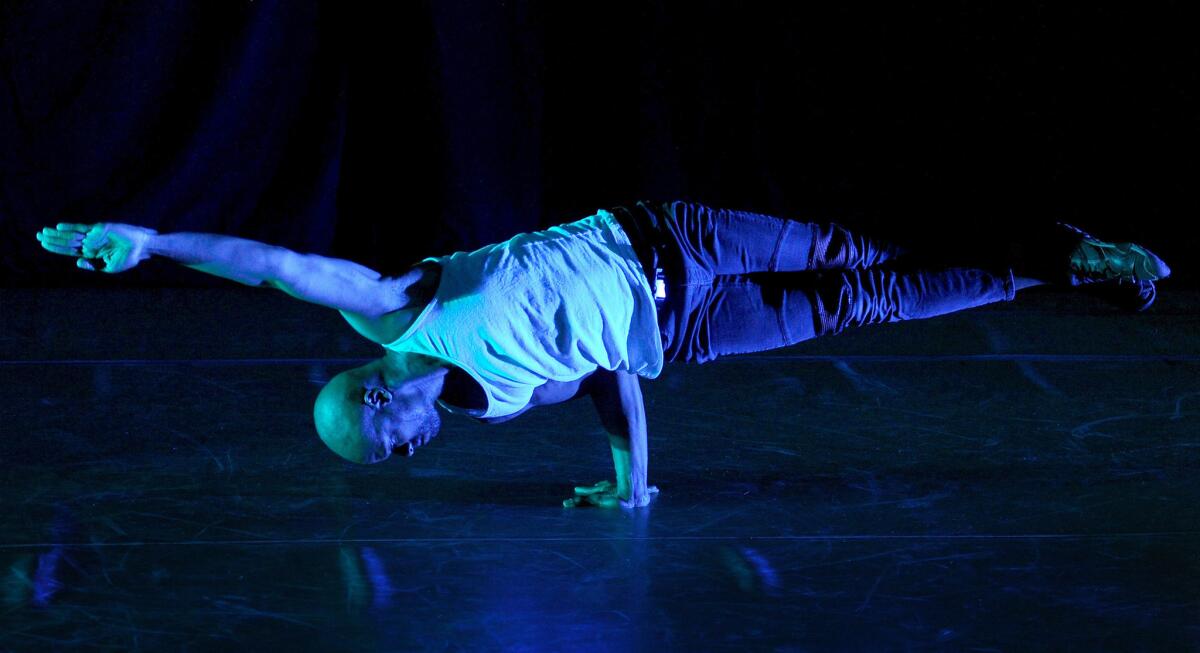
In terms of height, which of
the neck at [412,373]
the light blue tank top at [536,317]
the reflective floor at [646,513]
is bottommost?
the reflective floor at [646,513]

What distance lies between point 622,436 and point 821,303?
1.79ft

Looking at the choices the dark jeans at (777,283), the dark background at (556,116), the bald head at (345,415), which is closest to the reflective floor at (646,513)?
the bald head at (345,415)

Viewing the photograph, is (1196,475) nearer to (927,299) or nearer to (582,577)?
(927,299)

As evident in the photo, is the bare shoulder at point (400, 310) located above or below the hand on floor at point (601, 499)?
above

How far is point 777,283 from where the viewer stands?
286 centimetres

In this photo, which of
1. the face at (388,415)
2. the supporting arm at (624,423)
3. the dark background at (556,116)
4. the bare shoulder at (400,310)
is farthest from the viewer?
the dark background at (556,116)

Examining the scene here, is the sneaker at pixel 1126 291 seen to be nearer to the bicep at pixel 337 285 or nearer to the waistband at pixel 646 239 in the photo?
the waistband at pixel 646 239

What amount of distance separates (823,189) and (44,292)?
371cm

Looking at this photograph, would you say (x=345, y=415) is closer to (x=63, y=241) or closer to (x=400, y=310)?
(x=400, y=310)

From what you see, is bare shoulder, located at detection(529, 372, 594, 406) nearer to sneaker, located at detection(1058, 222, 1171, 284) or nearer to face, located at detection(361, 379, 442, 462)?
face, located at detection(361, 379, 442, 462)

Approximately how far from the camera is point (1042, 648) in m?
2.03

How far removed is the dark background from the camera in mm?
5648

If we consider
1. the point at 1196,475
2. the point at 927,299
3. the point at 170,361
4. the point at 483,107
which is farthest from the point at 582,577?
the point at 483,107

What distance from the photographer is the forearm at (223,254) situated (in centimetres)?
211
